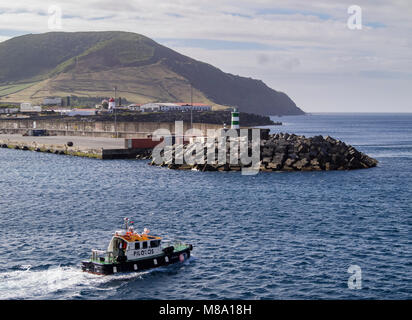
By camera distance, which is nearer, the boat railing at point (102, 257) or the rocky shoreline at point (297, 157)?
the boat railing at point (102, 257)

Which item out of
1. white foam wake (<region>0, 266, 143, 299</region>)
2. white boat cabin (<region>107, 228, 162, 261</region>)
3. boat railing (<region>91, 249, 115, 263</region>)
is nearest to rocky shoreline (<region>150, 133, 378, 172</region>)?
white boat cabin (<region>107, 228, 162, 261</region>)

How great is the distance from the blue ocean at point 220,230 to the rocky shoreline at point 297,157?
2.45m

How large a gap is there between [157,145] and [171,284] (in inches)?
2843

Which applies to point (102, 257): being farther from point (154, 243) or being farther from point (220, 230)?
point (220, 230)

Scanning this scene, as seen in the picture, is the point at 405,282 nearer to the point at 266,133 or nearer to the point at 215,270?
the point at 215,270

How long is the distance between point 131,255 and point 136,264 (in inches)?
24.2

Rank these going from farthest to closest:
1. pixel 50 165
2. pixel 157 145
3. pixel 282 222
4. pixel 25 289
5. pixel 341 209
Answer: pixel 157 145
pixel 50 165
pixel 341 209
pixel 282 222
pixel 25 289

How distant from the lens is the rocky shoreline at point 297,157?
79312mm

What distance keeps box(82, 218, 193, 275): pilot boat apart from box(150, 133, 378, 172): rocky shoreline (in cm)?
4470

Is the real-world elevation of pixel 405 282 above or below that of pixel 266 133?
below

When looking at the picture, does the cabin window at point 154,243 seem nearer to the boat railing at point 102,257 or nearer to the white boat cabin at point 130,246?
the white boat cabin at point 130,246

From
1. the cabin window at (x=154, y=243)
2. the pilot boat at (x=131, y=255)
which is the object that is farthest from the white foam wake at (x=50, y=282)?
the cabin window at (x=154, y=243)

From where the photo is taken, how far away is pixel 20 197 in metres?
60.5
